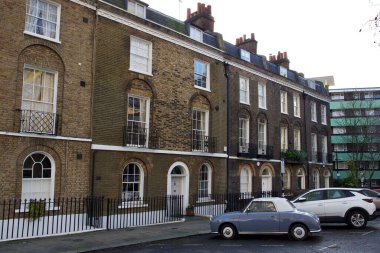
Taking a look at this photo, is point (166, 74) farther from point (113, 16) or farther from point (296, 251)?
point (296, 251)

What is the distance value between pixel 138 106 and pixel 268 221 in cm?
915

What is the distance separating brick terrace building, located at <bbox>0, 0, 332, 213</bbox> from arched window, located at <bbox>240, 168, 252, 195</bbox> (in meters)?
0.10

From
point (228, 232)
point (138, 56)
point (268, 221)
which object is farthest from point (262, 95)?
point (228, 232)

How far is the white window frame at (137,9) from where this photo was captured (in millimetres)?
18791

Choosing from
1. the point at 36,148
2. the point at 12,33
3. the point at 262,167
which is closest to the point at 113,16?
the point at 12,33

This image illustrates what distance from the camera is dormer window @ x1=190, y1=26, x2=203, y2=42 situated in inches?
877

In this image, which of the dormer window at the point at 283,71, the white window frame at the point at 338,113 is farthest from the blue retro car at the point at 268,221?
the white window frame at the point at 338,113

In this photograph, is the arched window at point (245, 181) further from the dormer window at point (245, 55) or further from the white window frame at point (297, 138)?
the dormer window at point (245, 55)

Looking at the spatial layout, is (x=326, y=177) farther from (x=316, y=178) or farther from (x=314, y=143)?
(x=314, y=143)

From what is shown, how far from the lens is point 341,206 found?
50.4 feet

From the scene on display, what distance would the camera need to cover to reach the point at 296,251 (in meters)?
10.4

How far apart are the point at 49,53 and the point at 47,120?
9.01 ft

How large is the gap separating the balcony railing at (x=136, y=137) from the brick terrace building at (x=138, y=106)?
0.05m

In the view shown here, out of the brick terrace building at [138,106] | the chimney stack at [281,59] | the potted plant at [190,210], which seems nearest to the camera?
the brick terrace building at [138,106]
